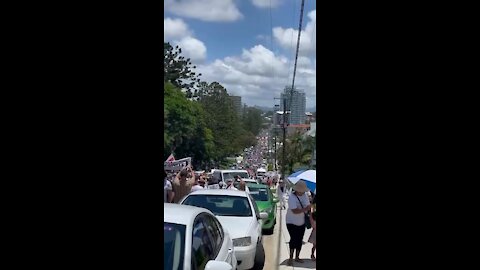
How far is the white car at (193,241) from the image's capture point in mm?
4324

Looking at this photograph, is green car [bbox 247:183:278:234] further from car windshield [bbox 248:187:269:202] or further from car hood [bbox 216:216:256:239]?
car hood [bbox 216:216:256:239]

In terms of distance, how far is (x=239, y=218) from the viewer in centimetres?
898

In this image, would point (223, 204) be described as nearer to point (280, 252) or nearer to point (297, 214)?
point (297, 214)

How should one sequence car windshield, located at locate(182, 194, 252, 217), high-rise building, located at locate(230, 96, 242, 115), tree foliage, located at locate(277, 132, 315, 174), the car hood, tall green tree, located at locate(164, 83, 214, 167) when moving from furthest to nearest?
high-rise building, located at locate(230, 96, 242, 115) → tree foliage, located at locate(277, 132, 315, 174) → tall green tree, located at locate(164, 83, 214, 167) → car windshield, located at locate(182, 194, 252, 217) → the car hood

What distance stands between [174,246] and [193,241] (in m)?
0.24

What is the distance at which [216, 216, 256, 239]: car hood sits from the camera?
7.99m

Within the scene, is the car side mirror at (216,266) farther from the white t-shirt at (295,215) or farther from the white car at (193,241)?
the white t-shirt at (295,215)

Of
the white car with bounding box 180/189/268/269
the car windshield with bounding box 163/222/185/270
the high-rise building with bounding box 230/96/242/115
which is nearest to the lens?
the car windshield with bounding box 163/222/185/270

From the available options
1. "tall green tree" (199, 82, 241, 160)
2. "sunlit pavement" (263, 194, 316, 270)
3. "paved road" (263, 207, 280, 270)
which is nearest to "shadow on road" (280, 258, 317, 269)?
"sunlit pavement" (263, 194, 316, 270)

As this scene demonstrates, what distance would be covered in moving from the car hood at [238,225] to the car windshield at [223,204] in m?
0.28

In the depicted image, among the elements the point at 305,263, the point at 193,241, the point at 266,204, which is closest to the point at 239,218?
the point at 305,263

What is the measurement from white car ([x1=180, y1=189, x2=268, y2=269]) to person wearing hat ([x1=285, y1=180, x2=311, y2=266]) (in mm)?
471

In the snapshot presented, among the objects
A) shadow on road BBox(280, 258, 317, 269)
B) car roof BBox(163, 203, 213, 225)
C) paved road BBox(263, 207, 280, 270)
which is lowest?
paved road BBox(263, 207, 280, 270)
